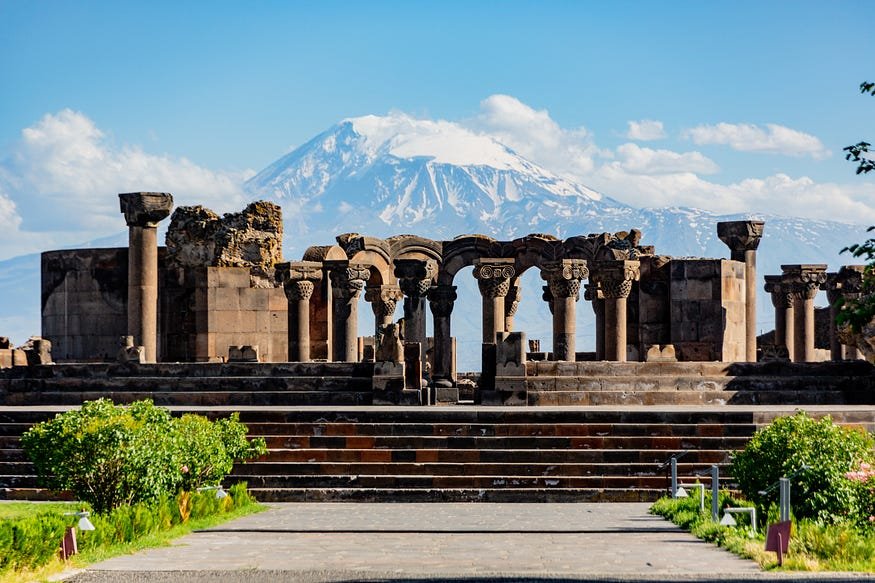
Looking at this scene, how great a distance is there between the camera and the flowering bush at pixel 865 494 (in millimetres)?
14719

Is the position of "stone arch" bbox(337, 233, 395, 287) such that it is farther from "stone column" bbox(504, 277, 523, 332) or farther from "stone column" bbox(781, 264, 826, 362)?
"stone column" bbox(781, 264, 826, 362)

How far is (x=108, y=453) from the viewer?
15.6 metres

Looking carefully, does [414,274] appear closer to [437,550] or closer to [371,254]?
[371,254]

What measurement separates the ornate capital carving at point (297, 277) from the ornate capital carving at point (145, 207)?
2.86m

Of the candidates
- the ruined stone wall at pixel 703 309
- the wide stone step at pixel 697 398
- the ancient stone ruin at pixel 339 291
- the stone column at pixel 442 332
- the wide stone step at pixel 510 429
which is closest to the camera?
the wide stone step at pixel 510 429

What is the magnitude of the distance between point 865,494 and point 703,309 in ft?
65.6

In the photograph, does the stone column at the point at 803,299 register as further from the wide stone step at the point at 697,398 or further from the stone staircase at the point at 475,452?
the stone staircase at the point at 475,452

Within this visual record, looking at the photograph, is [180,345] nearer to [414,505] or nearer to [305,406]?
[305,406]

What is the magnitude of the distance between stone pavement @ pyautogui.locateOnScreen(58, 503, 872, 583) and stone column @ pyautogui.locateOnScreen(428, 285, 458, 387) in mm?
13081

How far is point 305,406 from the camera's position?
2605 centimetres

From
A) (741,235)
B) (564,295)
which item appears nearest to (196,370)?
(564,295)

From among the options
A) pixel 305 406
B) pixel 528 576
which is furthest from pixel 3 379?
pixel 528 576

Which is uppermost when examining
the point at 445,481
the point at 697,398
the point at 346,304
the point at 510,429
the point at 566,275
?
the point at 566,275

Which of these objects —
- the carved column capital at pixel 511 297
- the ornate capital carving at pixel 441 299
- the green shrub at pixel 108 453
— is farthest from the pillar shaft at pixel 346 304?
the green shrub at pixel 108 453
